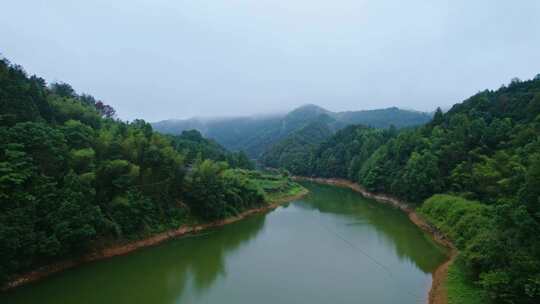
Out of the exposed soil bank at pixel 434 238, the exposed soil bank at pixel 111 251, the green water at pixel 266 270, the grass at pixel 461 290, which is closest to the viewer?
the grass at pixel 461 290

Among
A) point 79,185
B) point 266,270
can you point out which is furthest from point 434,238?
point 79,185

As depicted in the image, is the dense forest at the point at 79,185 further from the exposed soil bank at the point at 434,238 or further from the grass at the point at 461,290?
the grass at the point at 461,290

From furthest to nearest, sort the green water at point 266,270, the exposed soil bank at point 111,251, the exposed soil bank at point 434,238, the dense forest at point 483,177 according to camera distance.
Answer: the exposed soil bank at point 111,251, the green water at point 266,270, the exposed soil bank at point 434,238, the dense forest at point 483,177

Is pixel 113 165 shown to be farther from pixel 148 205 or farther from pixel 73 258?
pixel 73 258

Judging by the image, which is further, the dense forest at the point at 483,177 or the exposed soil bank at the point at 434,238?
the exposed soil bank at the point at 434,238

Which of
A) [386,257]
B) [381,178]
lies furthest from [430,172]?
[386,257]

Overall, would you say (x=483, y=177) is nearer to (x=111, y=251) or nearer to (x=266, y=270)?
(x=266, y=270)

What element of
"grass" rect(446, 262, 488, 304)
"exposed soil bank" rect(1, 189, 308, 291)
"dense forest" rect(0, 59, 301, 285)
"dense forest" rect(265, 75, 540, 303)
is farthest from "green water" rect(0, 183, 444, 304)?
"dense forest" rect(265, 75, 540, 303)

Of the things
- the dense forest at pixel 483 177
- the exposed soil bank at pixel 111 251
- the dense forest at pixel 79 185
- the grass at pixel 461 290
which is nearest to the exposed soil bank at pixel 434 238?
the grass at pixel 461 290
